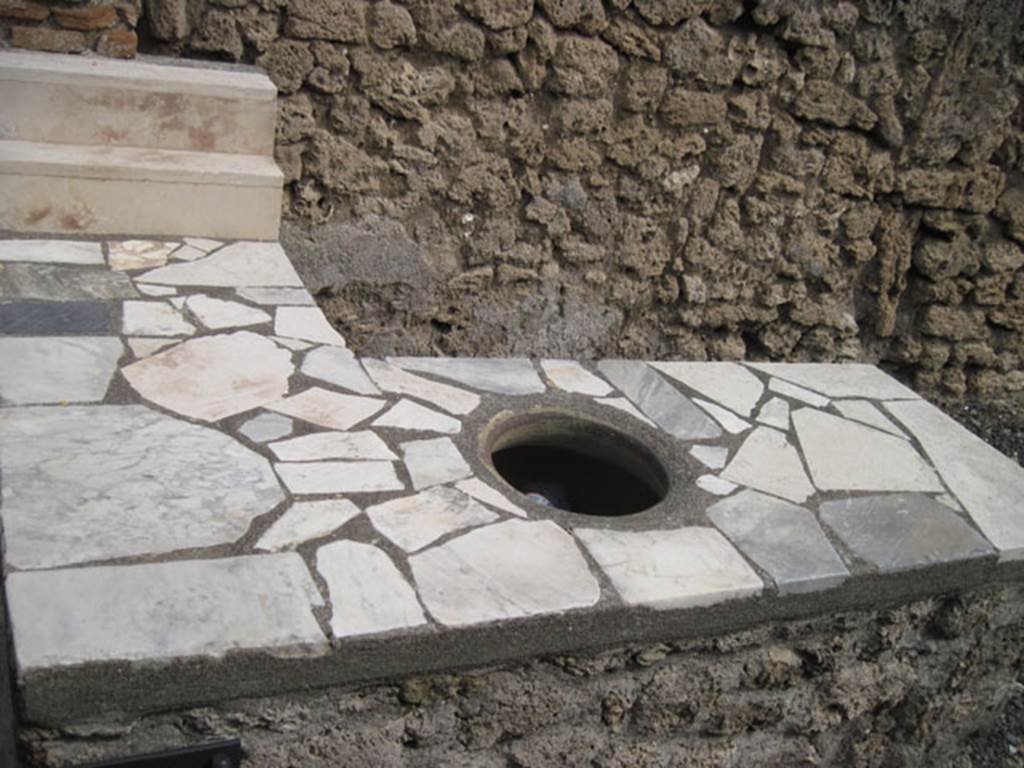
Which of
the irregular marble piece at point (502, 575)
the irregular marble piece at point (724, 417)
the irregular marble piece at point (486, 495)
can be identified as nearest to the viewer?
the irregular marble piece at point (502, 575)

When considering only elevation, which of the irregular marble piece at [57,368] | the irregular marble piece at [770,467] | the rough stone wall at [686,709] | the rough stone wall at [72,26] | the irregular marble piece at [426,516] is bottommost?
the rough stone wall at [686,709]

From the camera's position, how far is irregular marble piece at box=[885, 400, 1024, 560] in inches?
110

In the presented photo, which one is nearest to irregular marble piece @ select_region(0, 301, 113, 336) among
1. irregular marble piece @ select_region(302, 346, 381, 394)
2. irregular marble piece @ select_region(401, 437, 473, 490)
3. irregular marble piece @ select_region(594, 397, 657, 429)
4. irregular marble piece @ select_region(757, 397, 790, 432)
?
irregular marble piece @ select_region(302, 346, 381, 394)

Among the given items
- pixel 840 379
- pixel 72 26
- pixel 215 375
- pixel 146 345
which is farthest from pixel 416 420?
pixel 72 26

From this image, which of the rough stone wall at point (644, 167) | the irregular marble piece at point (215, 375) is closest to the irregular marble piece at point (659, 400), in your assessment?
the irregular marble piece at point (215, 375)

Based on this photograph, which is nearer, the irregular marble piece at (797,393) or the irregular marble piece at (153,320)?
the irregular marble piece at (153,320)

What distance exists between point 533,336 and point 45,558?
10.0ft

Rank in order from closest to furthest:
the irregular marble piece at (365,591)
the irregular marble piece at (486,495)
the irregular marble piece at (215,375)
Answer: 1. the irregular marble piece at (365,591)
2. the irregular marble piece at (486,495)
3. the irregular marble piece at (215,375)

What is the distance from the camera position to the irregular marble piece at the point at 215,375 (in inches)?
99.6

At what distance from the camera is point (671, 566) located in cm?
230

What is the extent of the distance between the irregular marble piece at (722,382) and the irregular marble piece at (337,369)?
39.2 inches

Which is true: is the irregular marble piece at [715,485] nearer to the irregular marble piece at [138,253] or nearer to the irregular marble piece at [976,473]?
the irregular marble piece at [976,473]

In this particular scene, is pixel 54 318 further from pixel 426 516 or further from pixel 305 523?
pixel 426 516

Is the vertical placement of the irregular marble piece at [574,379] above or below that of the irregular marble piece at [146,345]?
above
